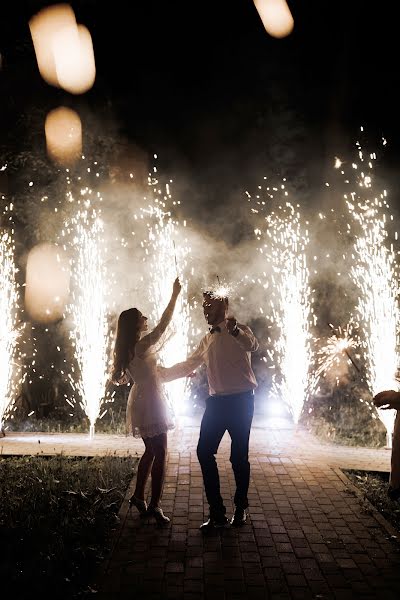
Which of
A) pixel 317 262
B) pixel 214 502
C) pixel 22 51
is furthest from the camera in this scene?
pixel 317 262

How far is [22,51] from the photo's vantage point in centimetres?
1178

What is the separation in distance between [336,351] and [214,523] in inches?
328

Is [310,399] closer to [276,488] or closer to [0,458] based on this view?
[276,488]

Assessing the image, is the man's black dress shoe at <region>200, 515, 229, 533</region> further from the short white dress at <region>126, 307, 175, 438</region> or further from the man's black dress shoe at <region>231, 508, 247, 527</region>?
the short white dress at <region>126, 307, 175, 438</region>

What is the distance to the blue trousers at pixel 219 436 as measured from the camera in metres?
4.75

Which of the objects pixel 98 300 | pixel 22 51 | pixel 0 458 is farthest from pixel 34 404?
pixel 22 51

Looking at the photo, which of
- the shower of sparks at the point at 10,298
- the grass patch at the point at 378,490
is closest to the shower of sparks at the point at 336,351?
the grass patch at the point at 378,490

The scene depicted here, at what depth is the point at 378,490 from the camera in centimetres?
614

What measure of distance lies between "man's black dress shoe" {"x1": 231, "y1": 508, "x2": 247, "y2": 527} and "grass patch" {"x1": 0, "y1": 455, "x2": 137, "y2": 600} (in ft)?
3.70

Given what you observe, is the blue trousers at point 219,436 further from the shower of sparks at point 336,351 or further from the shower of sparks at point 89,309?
the shower of sparks at point 336,351

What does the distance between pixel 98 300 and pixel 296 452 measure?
18.5ft

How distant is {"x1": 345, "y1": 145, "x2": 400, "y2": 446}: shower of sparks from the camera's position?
962 cm

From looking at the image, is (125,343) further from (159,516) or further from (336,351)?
(336,351)

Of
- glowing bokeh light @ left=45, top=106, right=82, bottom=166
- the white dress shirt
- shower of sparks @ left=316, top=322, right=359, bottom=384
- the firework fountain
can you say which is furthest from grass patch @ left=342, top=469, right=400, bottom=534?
glowing bokeh light @ left=45, top=106, right=82, bottom=166
